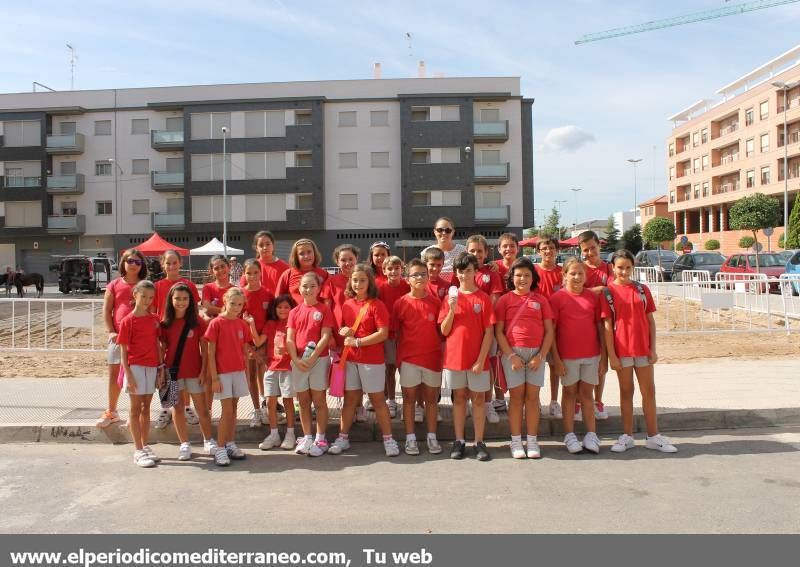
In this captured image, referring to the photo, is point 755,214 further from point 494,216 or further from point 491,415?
point 491,415

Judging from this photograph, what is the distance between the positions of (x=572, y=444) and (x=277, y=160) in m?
41.1

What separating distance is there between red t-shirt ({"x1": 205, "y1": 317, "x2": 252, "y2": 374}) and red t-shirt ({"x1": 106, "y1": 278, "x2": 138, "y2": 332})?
3.35 feet

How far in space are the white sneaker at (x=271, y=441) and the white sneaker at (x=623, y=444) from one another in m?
3.03

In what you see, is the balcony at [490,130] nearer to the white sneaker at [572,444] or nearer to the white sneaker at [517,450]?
the white sneaker at [572,444]

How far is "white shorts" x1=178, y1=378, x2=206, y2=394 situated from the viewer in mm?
5527

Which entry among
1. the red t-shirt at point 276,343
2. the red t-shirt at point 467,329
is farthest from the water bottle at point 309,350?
the red t-shirt at point 467,329

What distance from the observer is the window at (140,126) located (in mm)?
45406

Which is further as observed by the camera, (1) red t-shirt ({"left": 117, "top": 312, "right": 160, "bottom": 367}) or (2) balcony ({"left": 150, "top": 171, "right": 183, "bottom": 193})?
(2) balcony ({"left": 150, "top": 171, "right": 183, "bottom": 193})

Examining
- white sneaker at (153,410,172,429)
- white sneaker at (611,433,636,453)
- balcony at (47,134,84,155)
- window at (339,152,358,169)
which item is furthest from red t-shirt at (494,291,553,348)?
balcony at (47,134,84,155)

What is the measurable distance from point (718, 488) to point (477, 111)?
41430mm

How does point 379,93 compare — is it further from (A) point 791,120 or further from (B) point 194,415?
(B) point 194,415

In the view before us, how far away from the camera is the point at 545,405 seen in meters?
6.84

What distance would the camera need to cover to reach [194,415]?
6.45 meters

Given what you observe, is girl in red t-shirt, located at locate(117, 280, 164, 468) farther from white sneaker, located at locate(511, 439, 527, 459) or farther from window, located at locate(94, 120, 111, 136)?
window, located at locate(94, 120, 111, 136)
